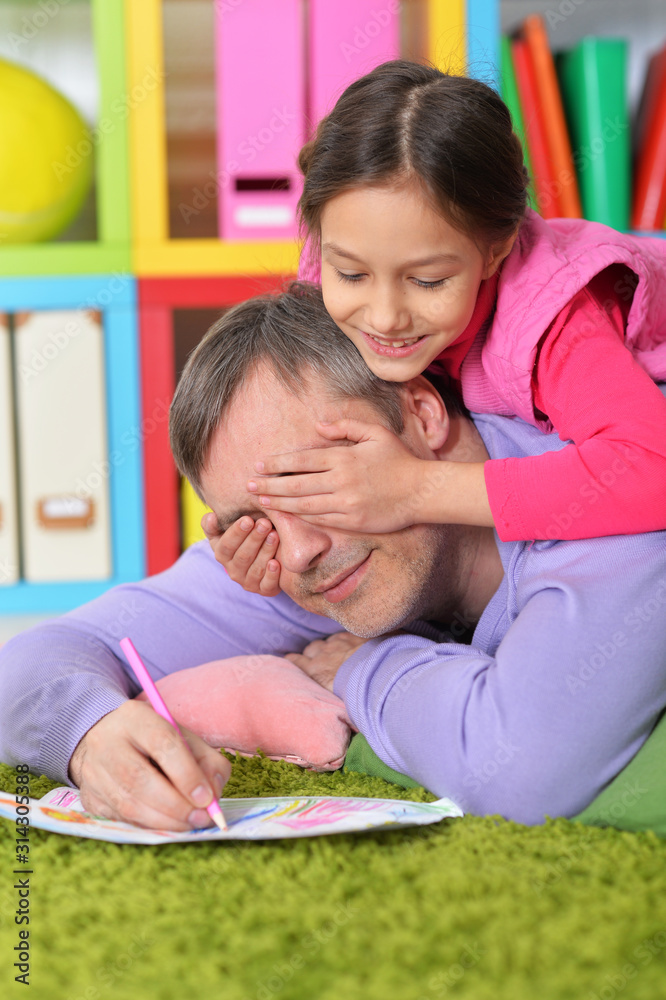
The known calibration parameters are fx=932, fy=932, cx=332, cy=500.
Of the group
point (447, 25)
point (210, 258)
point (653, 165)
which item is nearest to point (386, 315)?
point (210, 258)

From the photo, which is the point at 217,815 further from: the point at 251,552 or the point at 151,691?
the point at 251,552

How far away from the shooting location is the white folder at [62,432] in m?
2.01

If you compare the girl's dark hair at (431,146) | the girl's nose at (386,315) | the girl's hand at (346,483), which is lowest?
the girl's hand at (346,483)

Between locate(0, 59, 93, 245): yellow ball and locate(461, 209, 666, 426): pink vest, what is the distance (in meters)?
1.31

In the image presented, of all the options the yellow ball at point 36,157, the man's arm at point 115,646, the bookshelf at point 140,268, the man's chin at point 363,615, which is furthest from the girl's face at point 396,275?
the yellow ball at point 36,157

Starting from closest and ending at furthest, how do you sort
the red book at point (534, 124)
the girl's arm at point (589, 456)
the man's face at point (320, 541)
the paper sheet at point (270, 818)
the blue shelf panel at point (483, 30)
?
the paper sheet at point (270, 818), the girl's arm at point (589, 456), the man's face at point (320, 541), the blue shelf panel at point (483, 30), the red book at point (534, 124)

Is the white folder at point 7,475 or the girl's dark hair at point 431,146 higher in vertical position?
the girl's dark hair at point 431,146

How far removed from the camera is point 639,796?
739 mm

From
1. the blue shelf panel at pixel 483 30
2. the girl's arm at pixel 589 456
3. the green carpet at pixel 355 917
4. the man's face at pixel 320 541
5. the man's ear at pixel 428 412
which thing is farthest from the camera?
the blue shelf panel at pixel 483 30

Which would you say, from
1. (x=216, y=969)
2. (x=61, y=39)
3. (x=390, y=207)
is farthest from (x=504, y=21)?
(x=216, y=969)

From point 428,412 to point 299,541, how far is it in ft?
0.77

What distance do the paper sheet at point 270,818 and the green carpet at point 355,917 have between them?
0.5 inches

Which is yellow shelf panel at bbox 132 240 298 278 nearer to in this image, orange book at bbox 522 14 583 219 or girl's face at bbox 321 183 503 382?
orange book at bbox 522 14 583 219

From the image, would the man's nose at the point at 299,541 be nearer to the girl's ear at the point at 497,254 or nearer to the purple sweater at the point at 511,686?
the purple sweater at the point at 511,686
